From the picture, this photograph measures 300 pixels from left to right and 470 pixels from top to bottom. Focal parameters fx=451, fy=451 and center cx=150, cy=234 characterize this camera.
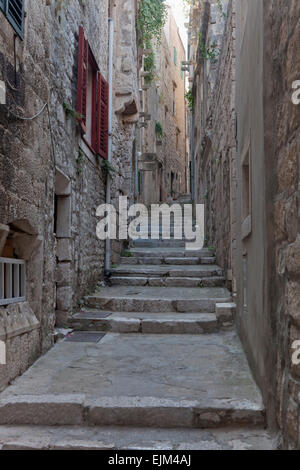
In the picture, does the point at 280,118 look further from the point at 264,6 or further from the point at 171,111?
the point at 171,111

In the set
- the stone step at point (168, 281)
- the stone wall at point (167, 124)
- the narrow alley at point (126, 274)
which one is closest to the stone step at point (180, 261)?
the narrow alley at point (126, 274)

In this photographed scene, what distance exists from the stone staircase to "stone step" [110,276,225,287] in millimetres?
1116

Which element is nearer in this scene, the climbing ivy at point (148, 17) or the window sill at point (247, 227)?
the window sill at point (247, 227)

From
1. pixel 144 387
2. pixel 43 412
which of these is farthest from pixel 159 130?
pixel 43 412

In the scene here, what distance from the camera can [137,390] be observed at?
355 centimetres

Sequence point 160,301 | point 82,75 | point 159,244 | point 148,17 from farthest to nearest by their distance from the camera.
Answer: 1. point 148,17
2. point 159,244
3. point 160,301
4. point 82,75

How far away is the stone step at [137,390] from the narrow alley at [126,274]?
1 cm

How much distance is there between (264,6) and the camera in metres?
2.96

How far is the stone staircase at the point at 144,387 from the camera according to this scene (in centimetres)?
298

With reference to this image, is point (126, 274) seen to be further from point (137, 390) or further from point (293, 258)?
point (293, 258)

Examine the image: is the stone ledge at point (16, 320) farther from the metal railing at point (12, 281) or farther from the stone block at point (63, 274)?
the stone block at point (63, 274)

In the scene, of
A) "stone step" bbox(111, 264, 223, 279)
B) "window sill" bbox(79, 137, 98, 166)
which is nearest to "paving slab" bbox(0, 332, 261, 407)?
"stone step" bbox(111, 264, 223, 279)

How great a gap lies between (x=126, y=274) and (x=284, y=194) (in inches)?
243

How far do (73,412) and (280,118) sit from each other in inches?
94.8
